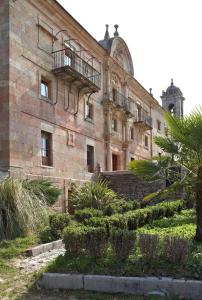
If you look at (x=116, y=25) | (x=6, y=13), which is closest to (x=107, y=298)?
(x=6, y=13)

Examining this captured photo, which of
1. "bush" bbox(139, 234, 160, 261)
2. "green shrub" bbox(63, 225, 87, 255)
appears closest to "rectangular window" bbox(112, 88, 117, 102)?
"green shrub" bbox(63, 225, 87, 255)

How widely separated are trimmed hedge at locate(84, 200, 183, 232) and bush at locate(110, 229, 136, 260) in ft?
9.39

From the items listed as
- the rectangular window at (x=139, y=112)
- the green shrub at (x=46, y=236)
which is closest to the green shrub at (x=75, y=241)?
the green shrub at (x=46, y=236)

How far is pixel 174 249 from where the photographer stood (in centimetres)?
571

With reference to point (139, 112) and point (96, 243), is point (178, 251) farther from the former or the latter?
point (139, 112)

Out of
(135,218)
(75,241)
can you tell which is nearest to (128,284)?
(75,241)

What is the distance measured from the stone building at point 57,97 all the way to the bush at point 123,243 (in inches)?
313

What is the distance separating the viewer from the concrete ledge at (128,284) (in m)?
5.20

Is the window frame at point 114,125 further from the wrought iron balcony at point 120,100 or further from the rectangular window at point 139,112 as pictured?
the rectangular window at point 139,112

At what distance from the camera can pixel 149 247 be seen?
589 centimetres

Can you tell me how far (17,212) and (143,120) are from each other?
21.3m

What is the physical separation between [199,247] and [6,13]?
1158 centimetres

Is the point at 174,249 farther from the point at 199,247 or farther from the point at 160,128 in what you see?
the point at 160,128

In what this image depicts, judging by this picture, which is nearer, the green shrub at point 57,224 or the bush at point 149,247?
the bush at point 149,247
